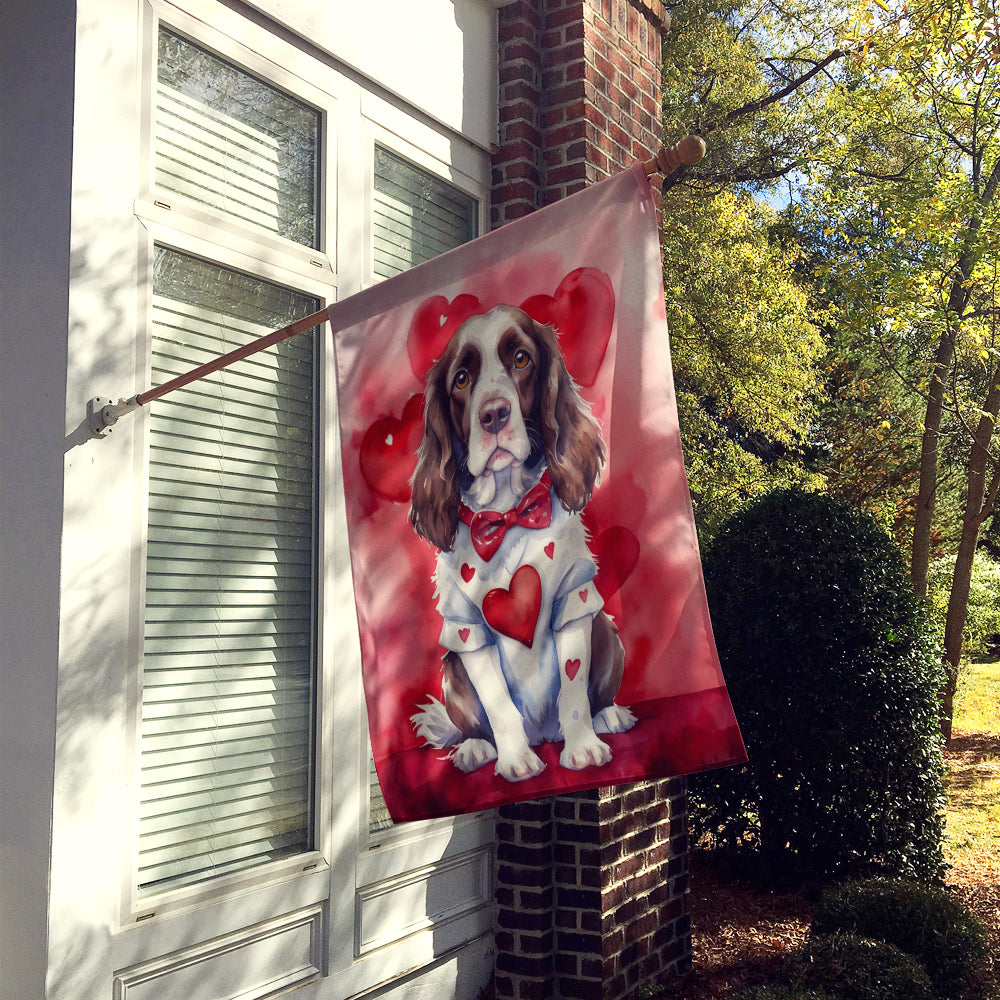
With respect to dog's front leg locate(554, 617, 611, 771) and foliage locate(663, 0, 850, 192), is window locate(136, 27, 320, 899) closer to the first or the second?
dog's front leg locate(554, 617, 611, 771)

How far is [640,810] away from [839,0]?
39.1 ft

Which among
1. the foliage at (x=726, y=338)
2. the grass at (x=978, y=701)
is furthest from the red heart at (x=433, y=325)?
the grass at (x=978, y=701)

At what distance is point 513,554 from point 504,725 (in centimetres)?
42

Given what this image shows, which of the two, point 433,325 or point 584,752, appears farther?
point 433,325

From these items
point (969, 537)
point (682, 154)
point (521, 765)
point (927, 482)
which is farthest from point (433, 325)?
point (927, 482)

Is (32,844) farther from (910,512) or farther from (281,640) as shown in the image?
(910,512)

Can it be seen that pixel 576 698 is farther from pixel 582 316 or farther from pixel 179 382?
pixel 179 382

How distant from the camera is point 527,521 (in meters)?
2.54

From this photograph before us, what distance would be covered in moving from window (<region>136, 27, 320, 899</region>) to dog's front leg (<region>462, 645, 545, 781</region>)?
1.18 meters

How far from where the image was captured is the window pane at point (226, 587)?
3164mm

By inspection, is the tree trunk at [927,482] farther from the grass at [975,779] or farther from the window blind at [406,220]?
the window blind at [406,220]

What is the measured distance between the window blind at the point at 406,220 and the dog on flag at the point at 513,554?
1.61 m

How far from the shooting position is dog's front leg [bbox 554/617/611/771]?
8.04ft

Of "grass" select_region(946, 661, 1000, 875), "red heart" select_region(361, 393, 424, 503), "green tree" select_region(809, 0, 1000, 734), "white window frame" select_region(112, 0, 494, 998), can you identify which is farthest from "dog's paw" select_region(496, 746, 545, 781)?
"green tree" select_region(809, 0, 1000, 734)
